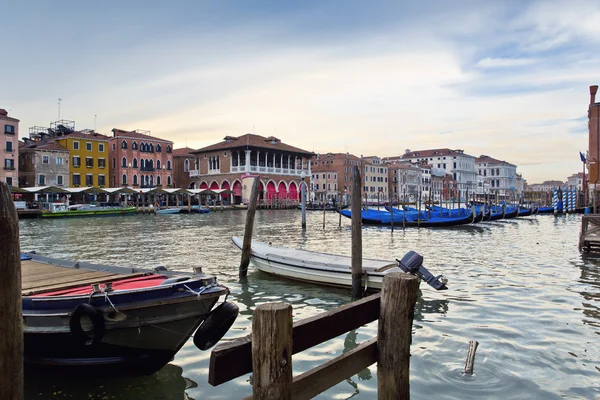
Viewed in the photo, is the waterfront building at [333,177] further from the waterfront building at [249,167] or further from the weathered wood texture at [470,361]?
the weathered wood texture at [470,361]

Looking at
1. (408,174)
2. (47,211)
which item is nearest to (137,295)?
(47,211)

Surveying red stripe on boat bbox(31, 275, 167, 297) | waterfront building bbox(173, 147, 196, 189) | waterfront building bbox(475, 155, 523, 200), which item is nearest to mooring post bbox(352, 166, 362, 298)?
red stripe on boat bbox(31, 275, 167, 297)

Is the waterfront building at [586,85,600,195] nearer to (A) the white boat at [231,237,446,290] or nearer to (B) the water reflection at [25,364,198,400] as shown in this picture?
(A) the white boat at [231,237,446,290]

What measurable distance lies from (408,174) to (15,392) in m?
79.9

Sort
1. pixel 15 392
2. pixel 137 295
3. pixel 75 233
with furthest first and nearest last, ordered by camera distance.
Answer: pixel 75 233
pixel 137 295
pixel 15 392

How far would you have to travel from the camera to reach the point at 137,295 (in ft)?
13.0

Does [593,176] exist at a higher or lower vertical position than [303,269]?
higher

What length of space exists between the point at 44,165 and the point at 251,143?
1937 centimetres

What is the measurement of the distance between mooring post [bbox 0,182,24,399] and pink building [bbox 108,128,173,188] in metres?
45.0

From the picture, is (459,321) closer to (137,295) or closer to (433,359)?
(433,359)

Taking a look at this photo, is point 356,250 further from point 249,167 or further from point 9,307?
point 249,167

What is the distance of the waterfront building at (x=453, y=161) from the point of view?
94.8 metres

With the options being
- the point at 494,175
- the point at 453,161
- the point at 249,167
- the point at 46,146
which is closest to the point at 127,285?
the point at 46,146

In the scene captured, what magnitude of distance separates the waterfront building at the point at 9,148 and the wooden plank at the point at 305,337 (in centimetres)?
4001
